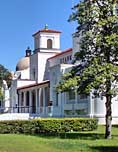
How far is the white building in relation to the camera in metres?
56.2

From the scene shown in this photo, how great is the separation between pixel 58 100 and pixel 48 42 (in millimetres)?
26934

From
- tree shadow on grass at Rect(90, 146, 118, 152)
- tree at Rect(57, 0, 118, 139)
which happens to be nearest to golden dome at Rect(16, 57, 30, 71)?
tree at Rect(57, 0, 118, 139)

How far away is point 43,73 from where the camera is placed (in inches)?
3189

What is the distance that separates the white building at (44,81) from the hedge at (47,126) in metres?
13.9

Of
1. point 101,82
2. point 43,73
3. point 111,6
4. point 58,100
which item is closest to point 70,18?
point 111,6

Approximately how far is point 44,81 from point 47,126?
38.6 m

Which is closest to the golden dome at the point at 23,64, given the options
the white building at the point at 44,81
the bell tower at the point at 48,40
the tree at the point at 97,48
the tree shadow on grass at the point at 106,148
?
the white building at the point at 44,81

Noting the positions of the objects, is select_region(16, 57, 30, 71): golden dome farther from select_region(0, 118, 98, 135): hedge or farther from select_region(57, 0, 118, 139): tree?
select_region(57, 0, 118, 139): tree

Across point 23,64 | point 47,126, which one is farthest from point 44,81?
point 47,126

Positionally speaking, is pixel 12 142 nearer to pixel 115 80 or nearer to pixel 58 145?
pixel 58 145

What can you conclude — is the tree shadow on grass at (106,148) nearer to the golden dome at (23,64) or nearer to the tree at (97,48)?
the tree at (97,48)

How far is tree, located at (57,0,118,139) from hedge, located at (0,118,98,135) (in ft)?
23.5

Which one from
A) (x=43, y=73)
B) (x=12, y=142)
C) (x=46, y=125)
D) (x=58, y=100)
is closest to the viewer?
(x=12, y=142)

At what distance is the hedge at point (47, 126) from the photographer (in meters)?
34.0
